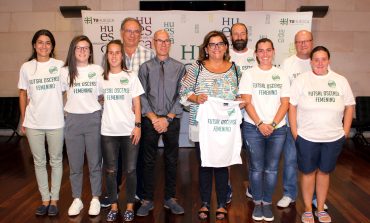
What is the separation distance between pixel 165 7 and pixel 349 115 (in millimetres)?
4294

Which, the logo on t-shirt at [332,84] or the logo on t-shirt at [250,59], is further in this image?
the logo on t-shirt at [250,59]

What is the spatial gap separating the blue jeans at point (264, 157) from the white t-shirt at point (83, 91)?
3.99 ft

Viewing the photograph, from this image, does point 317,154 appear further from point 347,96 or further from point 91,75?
point 91,75

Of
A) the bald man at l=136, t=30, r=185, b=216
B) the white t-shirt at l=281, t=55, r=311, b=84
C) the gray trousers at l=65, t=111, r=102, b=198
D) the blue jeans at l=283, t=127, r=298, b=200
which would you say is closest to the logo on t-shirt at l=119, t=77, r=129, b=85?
the bald man at l=136, t=30, r=185, b=216

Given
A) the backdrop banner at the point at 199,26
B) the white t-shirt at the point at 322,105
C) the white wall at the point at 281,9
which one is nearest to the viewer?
the white t-shirt at the point at 322,105

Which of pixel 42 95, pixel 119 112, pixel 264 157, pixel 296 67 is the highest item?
pixel 296 67

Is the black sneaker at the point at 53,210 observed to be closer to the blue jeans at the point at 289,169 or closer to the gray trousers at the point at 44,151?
the gray trousers at the point at 44,151

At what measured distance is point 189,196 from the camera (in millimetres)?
3715

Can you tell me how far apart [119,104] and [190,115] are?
1.83 feet

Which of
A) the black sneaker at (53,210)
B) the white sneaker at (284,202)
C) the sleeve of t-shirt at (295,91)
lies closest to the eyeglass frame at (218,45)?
the sleeve of t-shirt at (295,91)

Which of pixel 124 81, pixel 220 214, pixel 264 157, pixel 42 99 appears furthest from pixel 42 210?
pixel 264 157

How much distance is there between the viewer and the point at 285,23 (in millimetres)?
5746

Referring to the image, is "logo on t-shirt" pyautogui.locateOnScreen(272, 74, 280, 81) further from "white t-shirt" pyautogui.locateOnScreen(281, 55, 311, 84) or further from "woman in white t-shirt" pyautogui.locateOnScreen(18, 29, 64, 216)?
"woman in white t-shirt" pyautogui.locateOnScreen(18, 29, 64, 216)

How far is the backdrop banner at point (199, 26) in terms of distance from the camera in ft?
18.8
